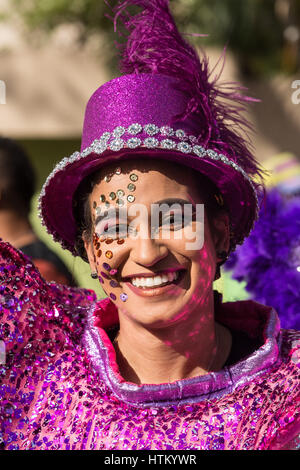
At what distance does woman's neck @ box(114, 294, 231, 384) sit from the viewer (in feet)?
5.92

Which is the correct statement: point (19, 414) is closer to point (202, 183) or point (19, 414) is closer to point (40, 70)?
point (202, 183)

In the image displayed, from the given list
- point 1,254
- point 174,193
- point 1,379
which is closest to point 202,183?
point 174,193

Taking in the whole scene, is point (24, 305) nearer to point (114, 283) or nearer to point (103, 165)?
point (114, 283)

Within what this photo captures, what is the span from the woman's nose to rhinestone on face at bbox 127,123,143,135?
28 cm

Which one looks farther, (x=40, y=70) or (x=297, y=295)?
(x=40, y=70)

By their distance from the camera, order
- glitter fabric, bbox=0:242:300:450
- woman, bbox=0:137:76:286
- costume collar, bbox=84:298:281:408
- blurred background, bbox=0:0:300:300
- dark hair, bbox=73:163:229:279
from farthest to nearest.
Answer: blurred background, bbox=0:0:300:300
woman, bbox=0:137:76:286
dark hair, bbox=73:163:229:279
costume collar, bbox=84:298:281:408
glitter fabric, bbox=0:242:300:450

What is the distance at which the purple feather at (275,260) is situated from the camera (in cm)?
231

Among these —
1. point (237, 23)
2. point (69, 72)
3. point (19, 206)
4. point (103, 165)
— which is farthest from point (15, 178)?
point (237, 23)

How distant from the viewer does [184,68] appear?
5.92ft

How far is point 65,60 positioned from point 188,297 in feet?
24.6

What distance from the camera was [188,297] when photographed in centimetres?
173

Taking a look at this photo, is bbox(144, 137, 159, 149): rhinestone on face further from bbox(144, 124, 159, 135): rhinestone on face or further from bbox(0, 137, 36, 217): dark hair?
bbox(0, 137, 36, 217): dark hair

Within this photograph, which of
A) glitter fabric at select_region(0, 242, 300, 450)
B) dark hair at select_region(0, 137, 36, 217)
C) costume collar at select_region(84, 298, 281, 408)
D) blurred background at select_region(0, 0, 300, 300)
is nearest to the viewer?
glitter fabric at select_region(0, 242, 300, 450)

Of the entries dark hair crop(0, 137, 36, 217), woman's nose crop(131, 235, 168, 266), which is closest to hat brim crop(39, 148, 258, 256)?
woman's nose crop(131, 235, 168, 266)
